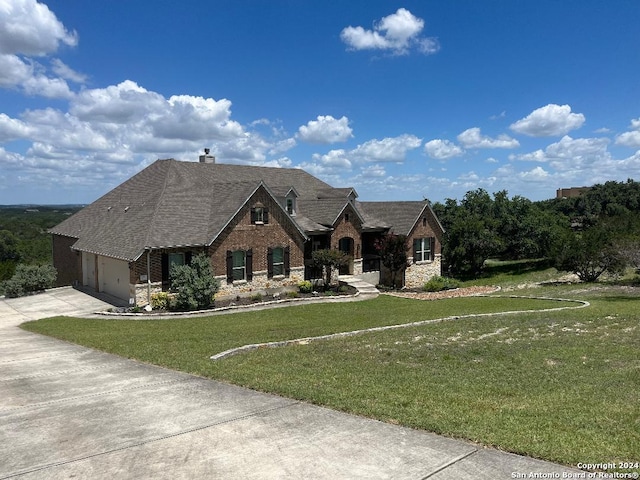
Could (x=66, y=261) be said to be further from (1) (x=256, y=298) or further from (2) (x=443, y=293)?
(2) (x=443, y=293)

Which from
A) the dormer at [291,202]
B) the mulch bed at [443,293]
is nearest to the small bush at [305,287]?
the dormer at [291,202]

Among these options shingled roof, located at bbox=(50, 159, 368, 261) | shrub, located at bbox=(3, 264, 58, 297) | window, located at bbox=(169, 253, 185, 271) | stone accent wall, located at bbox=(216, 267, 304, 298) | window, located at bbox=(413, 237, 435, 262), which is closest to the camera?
window, located at bbox=(169, 253, 185, 271)

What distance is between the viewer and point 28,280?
92.5 feet

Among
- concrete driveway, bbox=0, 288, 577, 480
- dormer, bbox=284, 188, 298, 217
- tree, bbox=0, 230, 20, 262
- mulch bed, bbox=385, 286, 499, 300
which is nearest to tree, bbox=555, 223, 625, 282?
mulch bed, bbox=385, 286, 499, 300

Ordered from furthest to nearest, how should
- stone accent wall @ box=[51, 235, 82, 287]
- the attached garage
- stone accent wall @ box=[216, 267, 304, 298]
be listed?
stone accent wall @ box=[51, 235, 82, 287] < stone accent wall @ box=[216, 267, 304, 298] < the attached garage

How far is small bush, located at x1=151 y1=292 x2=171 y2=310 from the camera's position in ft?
79.6

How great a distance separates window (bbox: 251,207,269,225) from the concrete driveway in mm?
18059

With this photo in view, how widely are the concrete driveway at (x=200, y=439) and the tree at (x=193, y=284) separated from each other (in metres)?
13.2

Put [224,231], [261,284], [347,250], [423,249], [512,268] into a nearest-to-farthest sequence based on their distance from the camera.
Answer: [224,231], [261,284], [347,250], [423,249], [512,268]

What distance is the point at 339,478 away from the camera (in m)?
5.52

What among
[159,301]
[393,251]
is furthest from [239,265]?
[393,251]

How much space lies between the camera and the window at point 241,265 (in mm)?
27480

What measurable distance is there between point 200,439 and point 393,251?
28384 millimetres

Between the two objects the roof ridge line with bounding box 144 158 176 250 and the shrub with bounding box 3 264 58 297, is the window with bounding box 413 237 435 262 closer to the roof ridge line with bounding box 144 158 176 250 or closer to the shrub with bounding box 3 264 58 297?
the roof ridge line with bounding box 144 158 176 250
